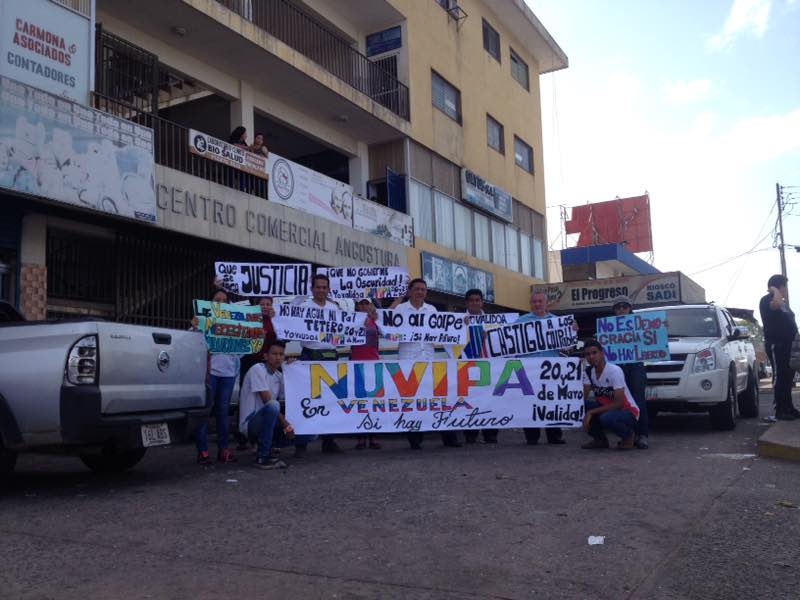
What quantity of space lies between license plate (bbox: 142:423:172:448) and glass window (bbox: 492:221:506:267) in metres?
20.1

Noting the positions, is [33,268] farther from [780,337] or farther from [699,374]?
[780,337]

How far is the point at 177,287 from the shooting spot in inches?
539

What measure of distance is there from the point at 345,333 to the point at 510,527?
427 centimetres

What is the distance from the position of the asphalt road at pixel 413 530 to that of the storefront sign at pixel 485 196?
1687cm

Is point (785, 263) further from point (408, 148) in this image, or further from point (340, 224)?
point (340, 224)

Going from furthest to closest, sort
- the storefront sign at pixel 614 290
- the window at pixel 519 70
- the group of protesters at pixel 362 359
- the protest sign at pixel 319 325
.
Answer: the window at pixel 519 70
the storefront sign at pixel 614 290
the protest sign at pixel 319 325
the group of protesters at pixel 362 359

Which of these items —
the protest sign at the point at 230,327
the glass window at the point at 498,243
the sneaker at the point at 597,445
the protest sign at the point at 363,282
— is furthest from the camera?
the glass window at the point at 498,243

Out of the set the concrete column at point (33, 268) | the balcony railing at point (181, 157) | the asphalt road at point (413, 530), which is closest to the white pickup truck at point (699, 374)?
the asphalt road at point (413, 530)

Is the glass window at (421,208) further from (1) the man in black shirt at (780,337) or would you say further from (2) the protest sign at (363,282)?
(1) the man in black shirt at (780,337)

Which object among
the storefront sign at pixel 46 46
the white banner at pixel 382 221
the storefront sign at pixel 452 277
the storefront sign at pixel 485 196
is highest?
the storefront sign at pixel 485 196

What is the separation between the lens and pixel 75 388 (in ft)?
18.7

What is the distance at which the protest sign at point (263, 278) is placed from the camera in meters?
8.59

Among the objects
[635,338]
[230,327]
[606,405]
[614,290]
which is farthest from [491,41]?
[230,327]

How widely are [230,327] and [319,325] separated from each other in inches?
44.6
